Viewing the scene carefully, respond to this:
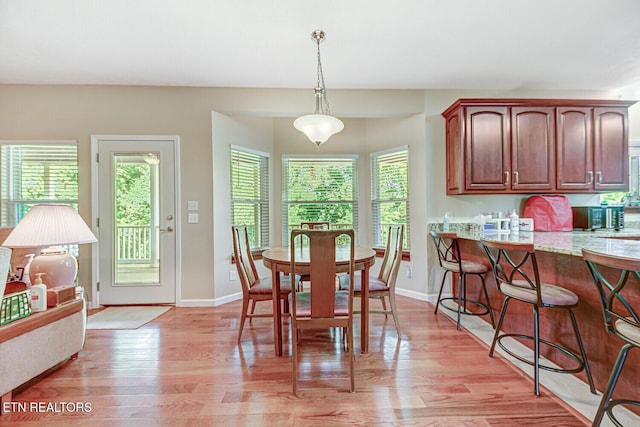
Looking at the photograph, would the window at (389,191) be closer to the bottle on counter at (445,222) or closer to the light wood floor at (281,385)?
the bottle on counter at (445,222)

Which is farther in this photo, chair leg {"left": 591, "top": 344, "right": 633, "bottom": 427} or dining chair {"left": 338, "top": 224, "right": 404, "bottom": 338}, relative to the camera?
dining chair {"left": 338, "top": 224, "right": 404, "bottom": 338}

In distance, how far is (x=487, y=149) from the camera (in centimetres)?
321

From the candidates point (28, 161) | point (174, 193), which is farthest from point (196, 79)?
point (28, 161)

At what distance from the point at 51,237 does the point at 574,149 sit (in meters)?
5.04

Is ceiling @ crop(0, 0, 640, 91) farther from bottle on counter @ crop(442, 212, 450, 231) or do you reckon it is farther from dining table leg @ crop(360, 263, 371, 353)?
dining table leg @ crop(360, 263, 371, 353)

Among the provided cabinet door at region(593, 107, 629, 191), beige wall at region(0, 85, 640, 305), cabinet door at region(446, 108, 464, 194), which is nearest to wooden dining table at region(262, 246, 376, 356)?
beige wall at region(0, 85, 640, 305)

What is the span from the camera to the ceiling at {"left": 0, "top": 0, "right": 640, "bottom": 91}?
7.14 ft

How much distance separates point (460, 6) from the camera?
Result: 2156mm

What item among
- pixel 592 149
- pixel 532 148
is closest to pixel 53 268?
pixel 532 148

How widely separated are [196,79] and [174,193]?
4.41 feet

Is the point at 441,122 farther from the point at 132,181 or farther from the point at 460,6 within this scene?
the point at 132,181

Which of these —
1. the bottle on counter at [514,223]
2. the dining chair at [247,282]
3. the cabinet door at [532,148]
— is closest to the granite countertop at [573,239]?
the bottle on counter at [514,223]

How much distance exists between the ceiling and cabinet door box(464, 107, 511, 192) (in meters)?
0.49

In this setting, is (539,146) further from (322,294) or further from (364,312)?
(322,294)
